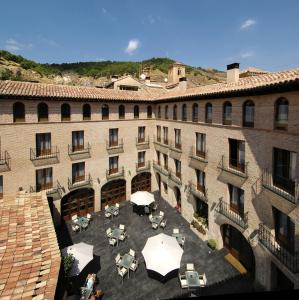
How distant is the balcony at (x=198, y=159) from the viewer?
2119 cm

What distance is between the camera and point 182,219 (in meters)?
26.1

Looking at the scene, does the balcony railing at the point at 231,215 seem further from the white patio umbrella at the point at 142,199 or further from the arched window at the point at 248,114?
the white patio umbrella at the point at 142,199

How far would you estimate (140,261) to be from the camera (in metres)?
19.5

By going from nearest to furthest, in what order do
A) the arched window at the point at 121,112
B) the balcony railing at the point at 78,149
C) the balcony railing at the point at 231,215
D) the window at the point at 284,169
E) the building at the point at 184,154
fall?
the window at the point at 284,169, the building at the point at 184,154, the balcony railing at the point at 231,215, the balcony railing at the point at 78,149, the arched window at the point at 121,112

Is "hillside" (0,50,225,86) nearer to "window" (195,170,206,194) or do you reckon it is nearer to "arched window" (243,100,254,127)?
"window" (195,170,206,194)

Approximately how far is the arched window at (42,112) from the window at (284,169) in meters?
20.0

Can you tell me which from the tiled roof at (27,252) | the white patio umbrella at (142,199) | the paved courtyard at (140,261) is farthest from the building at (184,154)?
the tiled roof at (27,252)

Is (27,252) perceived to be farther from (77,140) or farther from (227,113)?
(227,113)

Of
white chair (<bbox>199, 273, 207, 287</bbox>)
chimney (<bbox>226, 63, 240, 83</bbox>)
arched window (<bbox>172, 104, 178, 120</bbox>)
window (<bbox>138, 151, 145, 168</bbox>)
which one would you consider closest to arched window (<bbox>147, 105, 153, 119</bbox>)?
window (<bbox>138, 151, 145, 168</bbox>)

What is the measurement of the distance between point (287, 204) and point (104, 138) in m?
19.6

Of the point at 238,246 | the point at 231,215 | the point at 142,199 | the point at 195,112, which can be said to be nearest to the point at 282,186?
the point at 231,215

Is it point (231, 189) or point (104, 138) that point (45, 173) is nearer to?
point (104, 138)

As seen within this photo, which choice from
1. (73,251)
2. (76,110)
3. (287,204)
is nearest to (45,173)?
(76,110)

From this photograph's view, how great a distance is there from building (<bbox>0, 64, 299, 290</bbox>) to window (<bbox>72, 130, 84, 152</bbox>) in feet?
0.35
